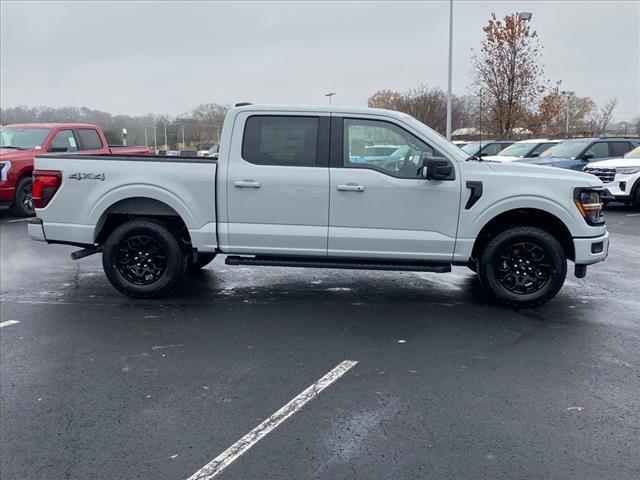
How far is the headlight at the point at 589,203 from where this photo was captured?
20.2 feet

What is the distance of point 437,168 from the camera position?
6.04 m

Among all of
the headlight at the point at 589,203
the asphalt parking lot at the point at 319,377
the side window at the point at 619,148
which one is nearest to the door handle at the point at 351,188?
the asphalt parking lot at the point at 319,377

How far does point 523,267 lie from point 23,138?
11873 millimetres

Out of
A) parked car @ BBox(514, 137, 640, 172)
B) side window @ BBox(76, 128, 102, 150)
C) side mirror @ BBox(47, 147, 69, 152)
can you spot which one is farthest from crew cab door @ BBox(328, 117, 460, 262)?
parked car @ BBox(514, 137, 640, 172)

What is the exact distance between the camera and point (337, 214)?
632 cm

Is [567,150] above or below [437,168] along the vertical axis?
above

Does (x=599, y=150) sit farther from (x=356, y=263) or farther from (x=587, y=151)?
(x=356, y=263)

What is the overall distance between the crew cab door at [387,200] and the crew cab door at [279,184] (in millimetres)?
145

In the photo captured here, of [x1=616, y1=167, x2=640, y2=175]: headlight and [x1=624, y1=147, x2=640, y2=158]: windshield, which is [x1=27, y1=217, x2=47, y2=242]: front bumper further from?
[x1=624, y1=147, x2=640, y2=158]: windshield

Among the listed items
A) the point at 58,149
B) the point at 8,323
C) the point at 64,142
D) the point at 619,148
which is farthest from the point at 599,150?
the point at 8,323

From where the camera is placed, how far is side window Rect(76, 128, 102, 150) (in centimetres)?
1408

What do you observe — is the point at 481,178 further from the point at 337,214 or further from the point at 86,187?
the point at 86,187

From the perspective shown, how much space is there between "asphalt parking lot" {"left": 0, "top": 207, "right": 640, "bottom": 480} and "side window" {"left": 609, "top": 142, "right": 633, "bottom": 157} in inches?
420

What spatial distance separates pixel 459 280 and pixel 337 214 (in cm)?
229
